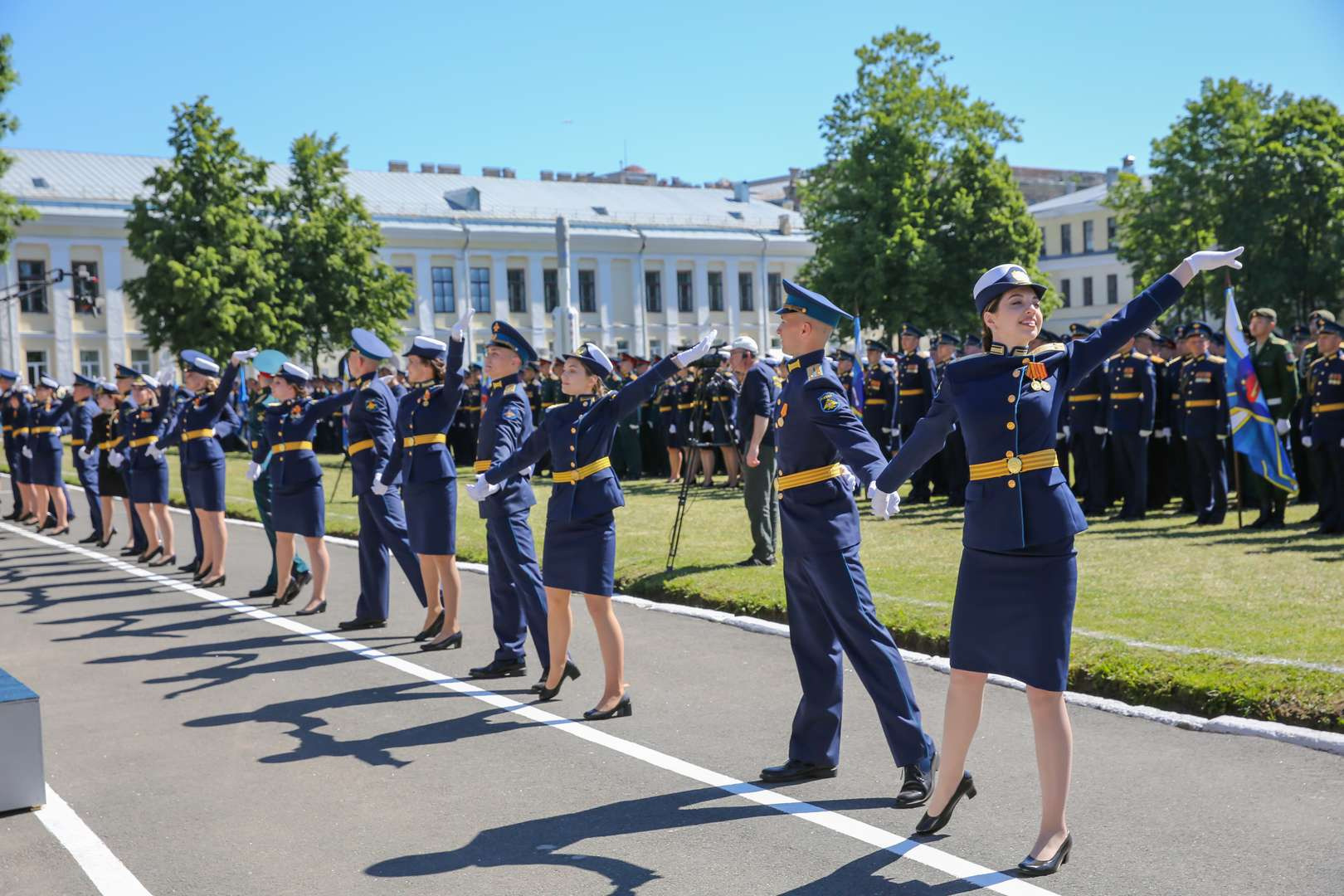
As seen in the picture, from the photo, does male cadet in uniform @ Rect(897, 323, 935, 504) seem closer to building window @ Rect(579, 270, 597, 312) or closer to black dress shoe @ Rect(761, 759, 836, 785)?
black dress shoe @ Rect(761, 759, 836, 785)

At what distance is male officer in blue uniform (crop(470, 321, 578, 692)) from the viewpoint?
830 centimetres

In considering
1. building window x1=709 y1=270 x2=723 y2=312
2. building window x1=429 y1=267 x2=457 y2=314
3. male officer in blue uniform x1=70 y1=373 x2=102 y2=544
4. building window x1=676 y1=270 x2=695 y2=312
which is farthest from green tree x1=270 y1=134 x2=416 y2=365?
male officer in blue uniform x1=70 y1=373 x2=102 y2=544

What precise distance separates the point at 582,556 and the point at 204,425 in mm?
7197

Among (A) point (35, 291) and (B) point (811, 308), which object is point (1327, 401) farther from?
(A) point (35, 291)

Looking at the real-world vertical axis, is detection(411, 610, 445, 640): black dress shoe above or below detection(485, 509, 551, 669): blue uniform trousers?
below

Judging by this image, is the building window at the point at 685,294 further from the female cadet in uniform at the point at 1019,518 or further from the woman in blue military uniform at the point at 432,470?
the female cadet in uniform at the point at 1019,518

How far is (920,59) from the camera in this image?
50.6 m

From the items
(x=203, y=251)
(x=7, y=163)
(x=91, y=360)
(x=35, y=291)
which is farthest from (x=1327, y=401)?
(x=91, y=360)

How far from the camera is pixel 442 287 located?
71812mm

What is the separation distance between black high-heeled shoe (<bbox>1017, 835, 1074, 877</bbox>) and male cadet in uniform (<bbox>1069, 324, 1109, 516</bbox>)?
10.8 meters

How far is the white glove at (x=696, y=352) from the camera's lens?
6.98 meters

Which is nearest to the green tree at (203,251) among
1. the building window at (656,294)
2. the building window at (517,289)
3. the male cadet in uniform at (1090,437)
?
the building window at (517,289)

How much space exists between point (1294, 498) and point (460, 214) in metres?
61.1

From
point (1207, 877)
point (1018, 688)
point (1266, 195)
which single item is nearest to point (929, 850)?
point (1207, 877)
